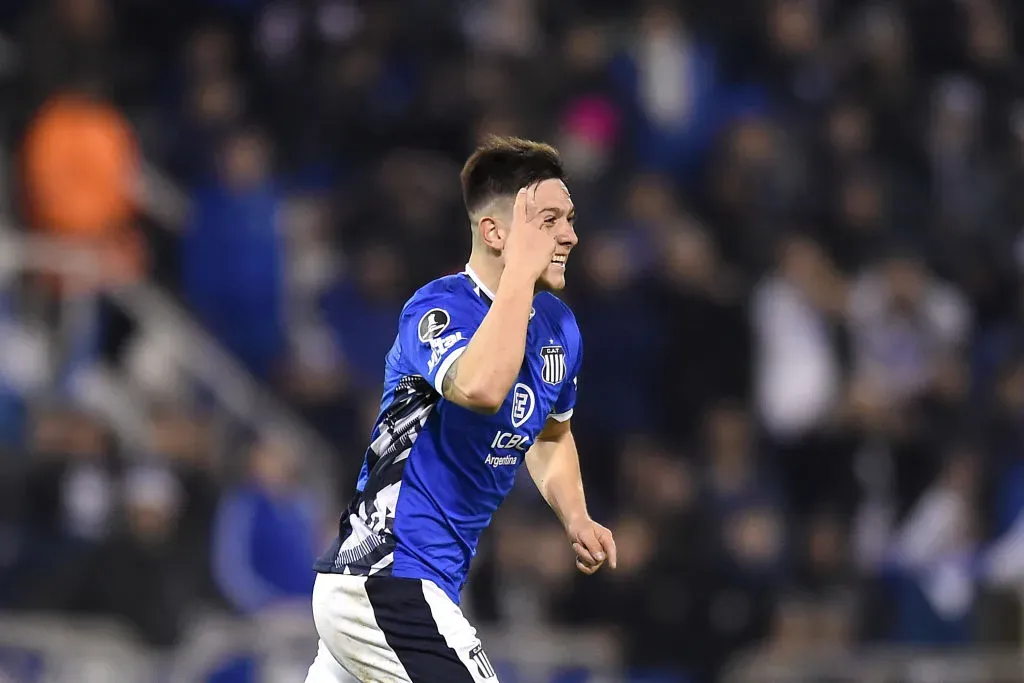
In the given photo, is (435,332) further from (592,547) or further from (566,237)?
(592,547)

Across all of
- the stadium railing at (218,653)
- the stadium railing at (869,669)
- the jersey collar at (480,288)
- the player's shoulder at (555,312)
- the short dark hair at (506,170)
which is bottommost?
the stadium railing at (869,669)

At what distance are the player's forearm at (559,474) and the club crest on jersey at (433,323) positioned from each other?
2.45 ft

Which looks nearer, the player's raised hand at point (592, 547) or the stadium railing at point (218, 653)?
the player's raised hand at point (592, 547)

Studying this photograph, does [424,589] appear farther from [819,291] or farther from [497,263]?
[819,291]

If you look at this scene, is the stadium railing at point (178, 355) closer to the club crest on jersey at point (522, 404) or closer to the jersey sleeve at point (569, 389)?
the jersey sleeve at point (569, 389)

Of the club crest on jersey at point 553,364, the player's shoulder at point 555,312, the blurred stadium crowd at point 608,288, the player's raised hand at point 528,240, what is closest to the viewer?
the player's raised hand at point 528,240

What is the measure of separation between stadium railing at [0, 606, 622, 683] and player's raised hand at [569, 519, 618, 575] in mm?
4172

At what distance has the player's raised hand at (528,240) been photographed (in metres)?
4.80

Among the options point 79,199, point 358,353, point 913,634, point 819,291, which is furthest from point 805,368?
point 79,199

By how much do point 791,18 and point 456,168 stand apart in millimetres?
3535

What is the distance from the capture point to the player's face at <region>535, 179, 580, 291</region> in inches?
194

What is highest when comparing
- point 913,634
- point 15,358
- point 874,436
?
point 15,358

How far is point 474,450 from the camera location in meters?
5.11

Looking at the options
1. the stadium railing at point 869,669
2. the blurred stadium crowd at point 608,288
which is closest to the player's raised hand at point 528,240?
the blurred stadium crowd at point 608,288
